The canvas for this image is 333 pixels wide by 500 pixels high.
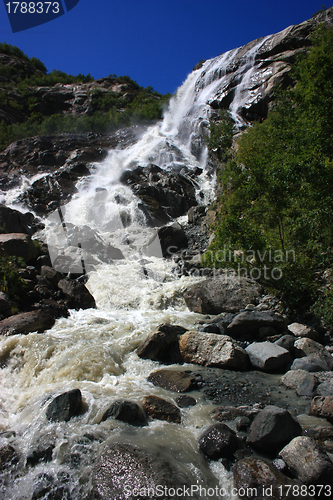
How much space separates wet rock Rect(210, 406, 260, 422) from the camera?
15.7ft

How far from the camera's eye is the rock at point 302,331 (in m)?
7.73

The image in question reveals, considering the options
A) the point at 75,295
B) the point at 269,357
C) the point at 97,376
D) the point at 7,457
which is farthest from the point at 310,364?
the point at 75,295

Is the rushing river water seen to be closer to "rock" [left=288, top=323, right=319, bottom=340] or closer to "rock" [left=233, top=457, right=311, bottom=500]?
"rock" [left=233, top=457, right=311, bottom=500]

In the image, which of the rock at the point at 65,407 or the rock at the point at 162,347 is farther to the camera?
the rock at the point at 162,347

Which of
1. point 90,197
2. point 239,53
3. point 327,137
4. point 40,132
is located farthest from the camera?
point 40,132

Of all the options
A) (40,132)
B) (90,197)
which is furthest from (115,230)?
(40,132)

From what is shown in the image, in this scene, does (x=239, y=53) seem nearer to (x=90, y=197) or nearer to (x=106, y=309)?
(x=90, y=197)

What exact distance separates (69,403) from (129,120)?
1918 inches

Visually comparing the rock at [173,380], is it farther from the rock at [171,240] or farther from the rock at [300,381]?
the rock at [171,240]

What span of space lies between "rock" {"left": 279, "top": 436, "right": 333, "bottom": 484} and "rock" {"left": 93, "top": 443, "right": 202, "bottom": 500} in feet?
4.27

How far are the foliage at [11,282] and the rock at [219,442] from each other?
8273 mm

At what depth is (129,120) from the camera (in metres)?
46.8

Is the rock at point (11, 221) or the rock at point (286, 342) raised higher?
the rock at point (11, 221)

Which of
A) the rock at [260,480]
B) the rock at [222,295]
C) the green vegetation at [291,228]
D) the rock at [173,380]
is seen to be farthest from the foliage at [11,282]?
the rock at [260,480]
